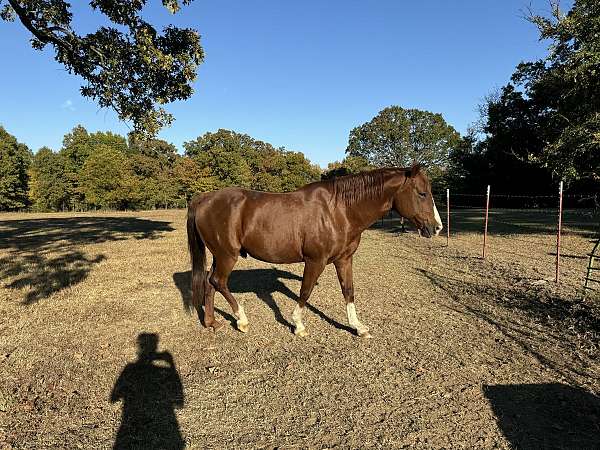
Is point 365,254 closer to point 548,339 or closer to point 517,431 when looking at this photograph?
point 548,339

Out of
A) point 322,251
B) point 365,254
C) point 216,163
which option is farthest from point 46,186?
point 322,251

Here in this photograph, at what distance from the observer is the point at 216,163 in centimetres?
5312

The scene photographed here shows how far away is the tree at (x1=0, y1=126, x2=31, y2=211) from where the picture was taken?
46156 millimetres

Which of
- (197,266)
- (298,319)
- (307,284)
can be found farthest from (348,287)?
(197,266)

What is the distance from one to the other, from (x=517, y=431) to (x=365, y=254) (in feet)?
28.4

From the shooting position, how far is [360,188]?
4.80 m

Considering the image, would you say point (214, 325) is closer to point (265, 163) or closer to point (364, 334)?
point (364, 334)

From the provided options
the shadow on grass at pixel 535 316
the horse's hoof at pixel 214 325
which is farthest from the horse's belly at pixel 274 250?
Result: the shadow on grass at pixel 535 316

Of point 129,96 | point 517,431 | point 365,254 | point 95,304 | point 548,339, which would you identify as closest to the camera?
point 517,431

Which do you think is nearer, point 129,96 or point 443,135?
point 129,96

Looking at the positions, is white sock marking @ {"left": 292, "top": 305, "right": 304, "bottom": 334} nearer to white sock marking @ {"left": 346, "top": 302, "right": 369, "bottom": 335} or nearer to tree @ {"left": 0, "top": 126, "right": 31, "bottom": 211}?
white sock marking @ {"left": 346, "top": 302, "right": 369, "bottom": 335}

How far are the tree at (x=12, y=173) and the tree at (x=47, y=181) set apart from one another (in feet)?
3.92

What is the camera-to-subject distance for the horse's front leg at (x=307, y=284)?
15.6 ft

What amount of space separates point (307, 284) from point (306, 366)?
111cm
